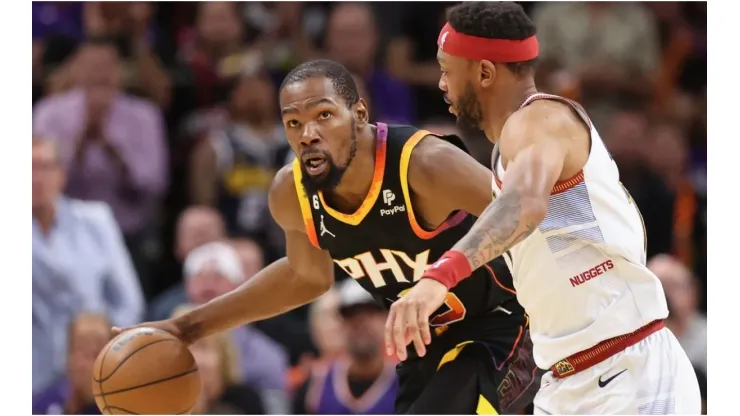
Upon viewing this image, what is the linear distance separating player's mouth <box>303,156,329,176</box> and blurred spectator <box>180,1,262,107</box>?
5.66 metres

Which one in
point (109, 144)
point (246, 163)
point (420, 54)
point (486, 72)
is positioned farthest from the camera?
point (420, 54)

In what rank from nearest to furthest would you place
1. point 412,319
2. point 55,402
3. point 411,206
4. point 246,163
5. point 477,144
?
point 412,319
point 411,206
point 55,402
point 477,144
point 246,163

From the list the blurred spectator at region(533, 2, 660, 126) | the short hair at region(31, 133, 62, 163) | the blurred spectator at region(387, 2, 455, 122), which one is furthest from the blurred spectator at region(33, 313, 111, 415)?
the blurred spectator at region(533, 2, 660, 126)

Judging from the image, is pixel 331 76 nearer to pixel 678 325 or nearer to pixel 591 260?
pixel 591 260

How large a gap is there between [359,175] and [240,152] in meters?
5.02

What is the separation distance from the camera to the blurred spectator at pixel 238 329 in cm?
834

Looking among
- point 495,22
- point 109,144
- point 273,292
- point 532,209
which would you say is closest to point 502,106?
point 495,22

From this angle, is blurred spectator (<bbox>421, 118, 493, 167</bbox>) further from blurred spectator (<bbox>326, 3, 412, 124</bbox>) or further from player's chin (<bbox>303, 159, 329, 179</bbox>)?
player's chin (<bbox>303, 159, 329, 179</bbox>)

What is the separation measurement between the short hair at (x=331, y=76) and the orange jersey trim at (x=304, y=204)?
0.42 meters

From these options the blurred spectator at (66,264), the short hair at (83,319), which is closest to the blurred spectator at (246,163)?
the blurred spectator at (66,264)

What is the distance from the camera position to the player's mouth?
4652 mm

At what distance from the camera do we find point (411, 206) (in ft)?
15.9

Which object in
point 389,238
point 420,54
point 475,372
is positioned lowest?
point 475,372

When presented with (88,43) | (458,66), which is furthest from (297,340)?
(458,66)
